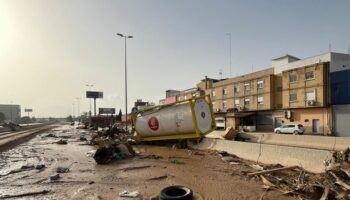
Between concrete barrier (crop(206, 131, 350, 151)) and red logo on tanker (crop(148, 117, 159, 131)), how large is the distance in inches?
258

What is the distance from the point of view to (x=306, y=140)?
17422mm

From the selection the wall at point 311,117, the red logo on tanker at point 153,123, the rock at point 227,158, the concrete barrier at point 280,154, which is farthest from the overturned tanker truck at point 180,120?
the wall at point 311,117

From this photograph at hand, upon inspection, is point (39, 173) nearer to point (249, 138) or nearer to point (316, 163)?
point (316, 163)

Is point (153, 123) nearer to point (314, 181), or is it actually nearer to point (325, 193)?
point (314, 181)

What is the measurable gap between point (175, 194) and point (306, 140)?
13047mm

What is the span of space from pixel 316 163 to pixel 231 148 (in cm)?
566

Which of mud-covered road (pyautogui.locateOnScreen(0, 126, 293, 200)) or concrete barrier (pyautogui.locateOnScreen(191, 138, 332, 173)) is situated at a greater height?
concrete barrier (pyautogui.locateOnScreen(191, 138, 332, 173))

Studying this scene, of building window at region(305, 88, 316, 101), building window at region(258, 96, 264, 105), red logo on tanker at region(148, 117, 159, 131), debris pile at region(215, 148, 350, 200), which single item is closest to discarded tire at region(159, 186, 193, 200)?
debris pile at region(215, 148, 350, 200)

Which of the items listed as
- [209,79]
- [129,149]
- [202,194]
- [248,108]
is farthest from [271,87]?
[202,194]

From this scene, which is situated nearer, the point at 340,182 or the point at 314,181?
the point at 340,182

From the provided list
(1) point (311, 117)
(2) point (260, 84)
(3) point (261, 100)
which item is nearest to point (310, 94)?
Answer: (1) point (311, 117)

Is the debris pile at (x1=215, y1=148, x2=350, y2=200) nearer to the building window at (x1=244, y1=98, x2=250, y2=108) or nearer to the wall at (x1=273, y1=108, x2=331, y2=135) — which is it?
the wall at (x1=273, y1=108, x2=331, y2=135)

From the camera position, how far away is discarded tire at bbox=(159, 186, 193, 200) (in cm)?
699

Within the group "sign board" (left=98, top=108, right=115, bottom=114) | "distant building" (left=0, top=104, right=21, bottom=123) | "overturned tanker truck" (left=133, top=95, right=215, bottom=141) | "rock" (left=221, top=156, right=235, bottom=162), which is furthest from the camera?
"distant building" (left=0, top=104, right=21, bottom=123)
